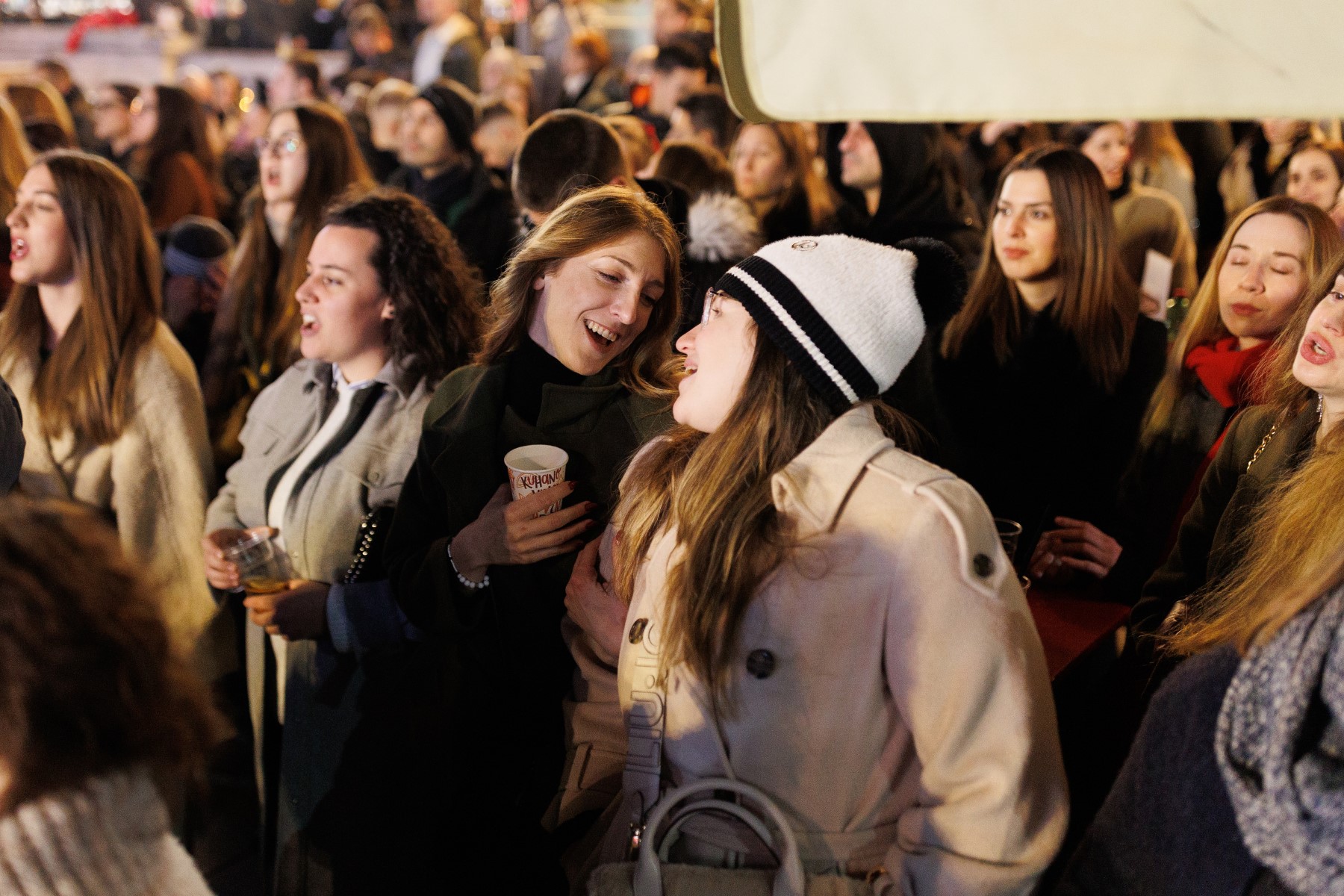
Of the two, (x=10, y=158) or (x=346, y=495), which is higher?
(x=10, y=158)

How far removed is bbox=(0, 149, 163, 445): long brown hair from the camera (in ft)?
10.3

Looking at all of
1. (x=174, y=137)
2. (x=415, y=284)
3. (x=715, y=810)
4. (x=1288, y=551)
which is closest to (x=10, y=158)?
(x=174, y=137)

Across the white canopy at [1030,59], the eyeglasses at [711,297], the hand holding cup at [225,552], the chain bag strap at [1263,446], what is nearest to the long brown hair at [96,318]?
the hand holding cup at [225,552]

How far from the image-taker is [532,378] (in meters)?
2.51

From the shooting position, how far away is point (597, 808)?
2.15 meters

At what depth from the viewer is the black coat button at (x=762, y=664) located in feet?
5.59

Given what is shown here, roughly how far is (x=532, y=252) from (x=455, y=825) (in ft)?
4.62

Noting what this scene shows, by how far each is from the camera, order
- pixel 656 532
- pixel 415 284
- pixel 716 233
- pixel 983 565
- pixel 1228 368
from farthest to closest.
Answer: pixel 716 233 → pixel 1228 368 → pixel 415 284 → pixel 656 532 → pixel 983 565

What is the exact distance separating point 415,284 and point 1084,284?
223cm

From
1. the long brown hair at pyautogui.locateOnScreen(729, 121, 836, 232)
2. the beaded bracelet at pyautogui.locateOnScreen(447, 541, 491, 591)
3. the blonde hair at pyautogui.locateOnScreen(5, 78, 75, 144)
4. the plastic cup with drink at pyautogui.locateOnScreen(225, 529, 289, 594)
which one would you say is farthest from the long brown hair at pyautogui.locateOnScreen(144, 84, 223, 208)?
the beaded bracelet at pyautogui.locateOnScreen(447, 541, 491, 591)

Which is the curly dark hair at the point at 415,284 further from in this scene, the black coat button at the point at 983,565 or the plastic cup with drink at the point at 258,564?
the black coat button at the point at 983,565

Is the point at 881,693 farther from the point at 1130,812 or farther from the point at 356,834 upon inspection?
the point at 356,834

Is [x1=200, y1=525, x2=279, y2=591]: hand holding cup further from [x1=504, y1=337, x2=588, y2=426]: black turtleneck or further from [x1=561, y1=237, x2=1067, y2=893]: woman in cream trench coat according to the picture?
[x1=561, y1=237, x2=1067, y2=893]: woman in cream trench coat

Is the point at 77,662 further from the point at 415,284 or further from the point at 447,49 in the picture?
the point at 447,49
